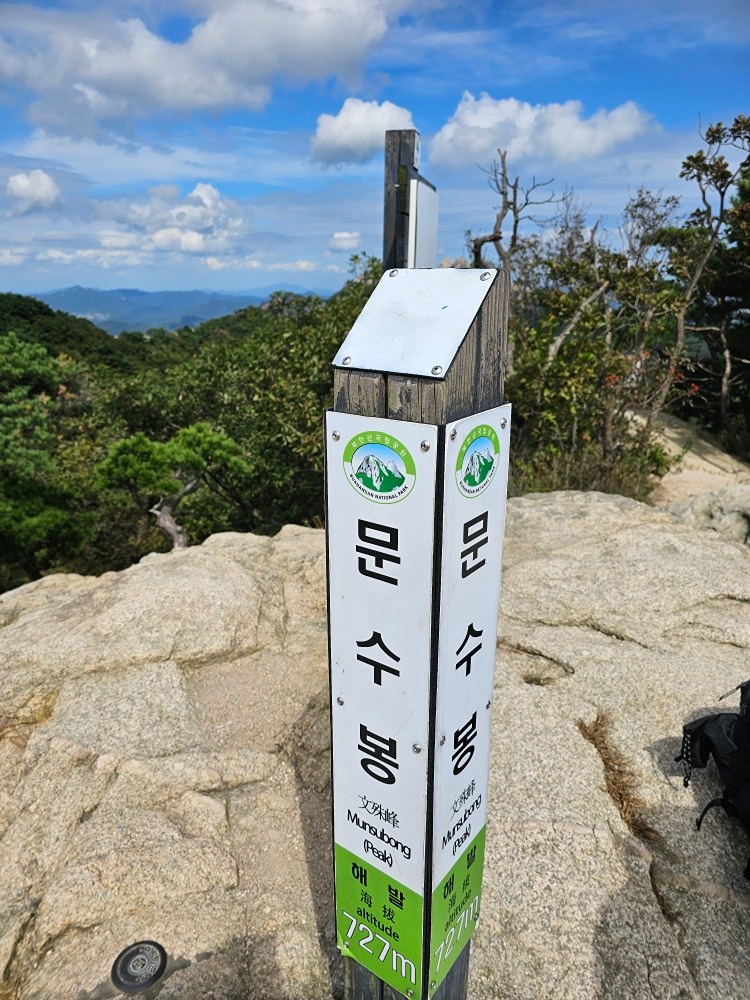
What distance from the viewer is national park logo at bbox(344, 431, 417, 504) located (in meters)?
1.65

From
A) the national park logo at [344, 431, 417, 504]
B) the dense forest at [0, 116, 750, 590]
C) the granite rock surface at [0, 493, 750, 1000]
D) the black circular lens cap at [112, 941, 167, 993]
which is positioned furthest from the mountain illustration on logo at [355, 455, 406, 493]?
the dense forest at [0, 116, 750, 590]

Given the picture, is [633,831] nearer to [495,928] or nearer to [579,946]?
[579,946]

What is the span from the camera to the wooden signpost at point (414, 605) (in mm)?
1638

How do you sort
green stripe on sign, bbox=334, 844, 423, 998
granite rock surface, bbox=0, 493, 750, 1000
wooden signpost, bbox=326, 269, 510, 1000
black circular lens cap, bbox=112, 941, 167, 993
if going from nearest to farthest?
1. wooden signpost, bbox=326, 269, 510, 1000
2. green stripe on sign, bbox=334, 844, 423, 998
3. black circular lens cap, bbox=112, 941, 167, 993
4. granite rock surface, bbox=0, 493, 750, 1000

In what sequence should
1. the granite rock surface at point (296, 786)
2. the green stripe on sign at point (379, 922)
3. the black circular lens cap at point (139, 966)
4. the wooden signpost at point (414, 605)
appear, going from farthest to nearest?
the granite rock surface at point (296, 786) → the black circular lens cap at point (139, 966) → the green stripe on sign at point (379, 922) → the wooden signpost at point (414, 605)

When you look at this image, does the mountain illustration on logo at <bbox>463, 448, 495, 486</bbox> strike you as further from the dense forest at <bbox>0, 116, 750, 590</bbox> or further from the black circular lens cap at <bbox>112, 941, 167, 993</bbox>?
the dense forest at <bbox>0, 116, 750, 590</bbox>

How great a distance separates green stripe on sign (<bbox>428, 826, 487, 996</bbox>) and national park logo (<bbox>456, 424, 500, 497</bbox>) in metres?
1.33

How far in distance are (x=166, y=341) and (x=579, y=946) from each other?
4531 centimetres

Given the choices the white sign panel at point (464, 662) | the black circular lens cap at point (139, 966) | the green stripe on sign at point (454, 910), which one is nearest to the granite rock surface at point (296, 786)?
the black circular lens cap at point (139, 966)

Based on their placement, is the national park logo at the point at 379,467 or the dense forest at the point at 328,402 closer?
the national park logo at the point at 379,467

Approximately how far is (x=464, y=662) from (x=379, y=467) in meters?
0.67

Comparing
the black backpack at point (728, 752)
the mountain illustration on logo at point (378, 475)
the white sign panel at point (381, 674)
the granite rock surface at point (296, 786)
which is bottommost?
the granite rock surface at point (296, 786)

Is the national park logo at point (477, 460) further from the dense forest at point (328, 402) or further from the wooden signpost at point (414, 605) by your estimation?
the dense forest at point (328, 402)

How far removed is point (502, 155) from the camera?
9.39 metres
